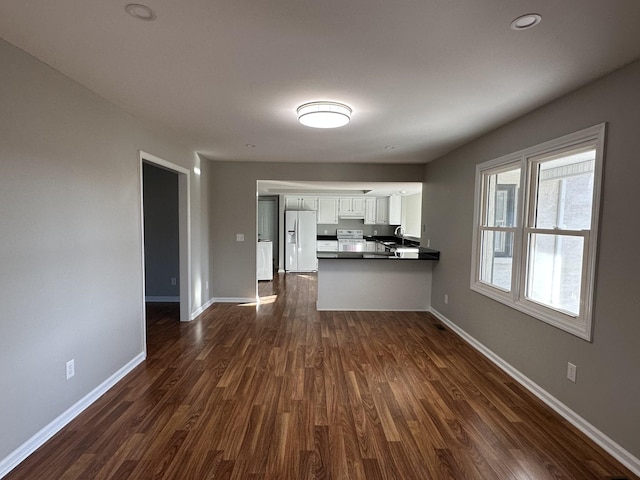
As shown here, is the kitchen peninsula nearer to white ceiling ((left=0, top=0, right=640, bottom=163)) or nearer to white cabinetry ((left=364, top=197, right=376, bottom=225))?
white ceiling ((left=0, top=0, right=640, bottom=163))

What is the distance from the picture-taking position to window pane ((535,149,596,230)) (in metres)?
2.20

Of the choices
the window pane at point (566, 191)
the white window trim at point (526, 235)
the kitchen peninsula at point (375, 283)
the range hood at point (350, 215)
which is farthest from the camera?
the range hood at point (350, 215)

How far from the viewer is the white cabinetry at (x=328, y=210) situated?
27.9ft

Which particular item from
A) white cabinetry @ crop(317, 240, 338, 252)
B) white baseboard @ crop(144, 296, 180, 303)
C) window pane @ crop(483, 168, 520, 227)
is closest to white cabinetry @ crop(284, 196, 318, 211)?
white cabinetry @ crop(317, 240, 338, 252)

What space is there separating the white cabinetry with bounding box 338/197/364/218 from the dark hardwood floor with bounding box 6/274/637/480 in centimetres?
538

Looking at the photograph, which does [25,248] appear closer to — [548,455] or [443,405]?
[443,405]

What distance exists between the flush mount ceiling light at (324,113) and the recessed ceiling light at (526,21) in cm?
128

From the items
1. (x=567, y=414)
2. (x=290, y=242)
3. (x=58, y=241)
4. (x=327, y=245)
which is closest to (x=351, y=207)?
(x=327, y=245)

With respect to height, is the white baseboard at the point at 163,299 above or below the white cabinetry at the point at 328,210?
below

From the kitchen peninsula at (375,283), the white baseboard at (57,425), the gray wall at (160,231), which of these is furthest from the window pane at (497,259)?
the gray wall at (160,231)

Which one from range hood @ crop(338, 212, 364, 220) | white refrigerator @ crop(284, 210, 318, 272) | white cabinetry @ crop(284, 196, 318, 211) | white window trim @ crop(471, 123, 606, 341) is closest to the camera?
white window trim @ crop(471, 123, 606, 341)

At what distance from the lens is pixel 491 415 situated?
88.2 inches

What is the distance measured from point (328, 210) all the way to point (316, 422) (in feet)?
22.0

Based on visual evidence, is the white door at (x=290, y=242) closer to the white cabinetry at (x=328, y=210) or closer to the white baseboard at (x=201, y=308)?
the white cabinetry at (x=328, y=210)
